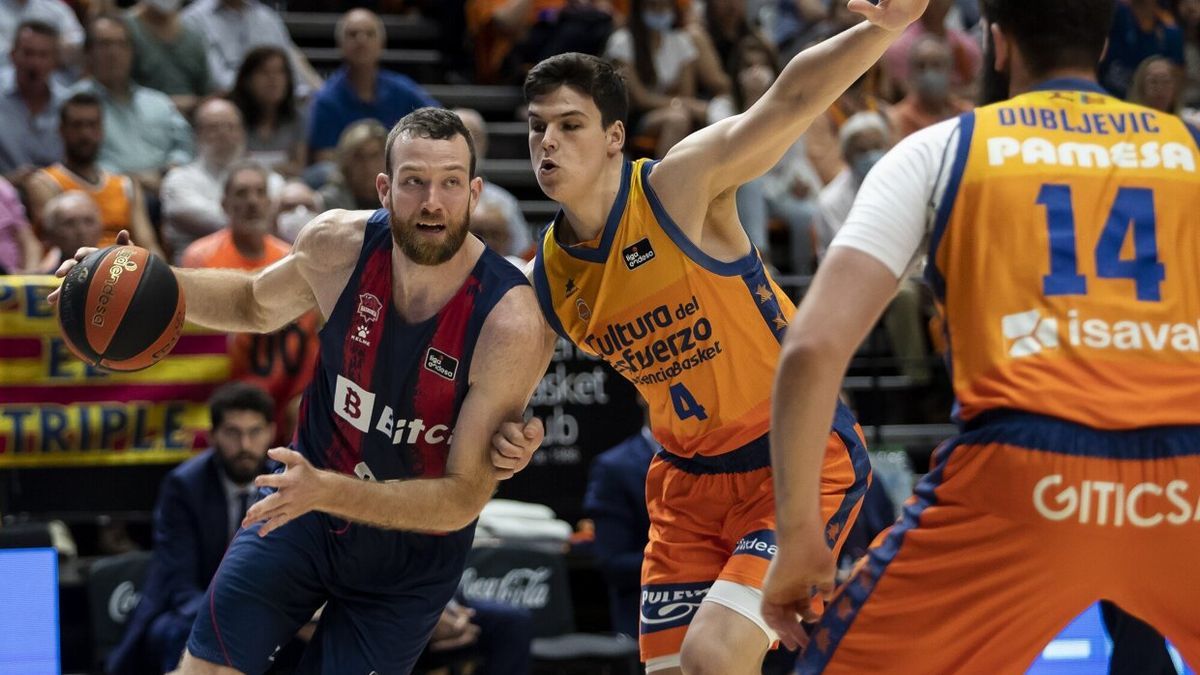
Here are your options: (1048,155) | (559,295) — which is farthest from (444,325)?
(1048,155)

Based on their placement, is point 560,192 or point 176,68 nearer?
point 560,192

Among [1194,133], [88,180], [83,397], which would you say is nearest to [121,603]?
[83,397]

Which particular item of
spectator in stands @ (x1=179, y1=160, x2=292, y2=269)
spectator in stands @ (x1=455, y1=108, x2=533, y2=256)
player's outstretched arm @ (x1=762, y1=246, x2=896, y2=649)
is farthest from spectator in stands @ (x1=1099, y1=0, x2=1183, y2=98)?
player's outstretched arm @ (x1=762, y1=246, x2=896, y2=649)

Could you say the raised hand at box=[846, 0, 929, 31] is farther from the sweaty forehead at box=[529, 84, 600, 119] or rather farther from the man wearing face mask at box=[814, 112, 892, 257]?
the man wearing face mask at box=[814, 112, 892, 257]

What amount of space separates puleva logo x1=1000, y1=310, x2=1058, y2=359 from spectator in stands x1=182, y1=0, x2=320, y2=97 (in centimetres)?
803

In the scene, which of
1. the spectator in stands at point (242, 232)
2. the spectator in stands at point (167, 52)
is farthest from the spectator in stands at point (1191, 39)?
the spectator in stands at point (242, 232)

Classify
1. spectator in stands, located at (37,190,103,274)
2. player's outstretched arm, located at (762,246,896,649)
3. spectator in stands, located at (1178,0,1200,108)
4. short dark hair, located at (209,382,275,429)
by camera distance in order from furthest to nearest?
spectator in stands, located at (1178,0,1200,108)
spectator in stands, located at (37,190,103,274)
short dark hair, located at (209,382,275,429)
player's outstretched arm, located at (762,246,896,649)

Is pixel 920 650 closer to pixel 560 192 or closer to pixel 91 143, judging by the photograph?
pixel 560 192

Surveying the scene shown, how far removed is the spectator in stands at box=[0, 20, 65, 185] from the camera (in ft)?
30.2

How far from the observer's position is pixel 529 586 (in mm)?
7922

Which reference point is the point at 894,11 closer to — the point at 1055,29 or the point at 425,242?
the point at 1055,29

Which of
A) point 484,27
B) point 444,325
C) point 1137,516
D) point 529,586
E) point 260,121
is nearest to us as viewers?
point 1137,516

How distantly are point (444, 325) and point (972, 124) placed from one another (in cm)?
208

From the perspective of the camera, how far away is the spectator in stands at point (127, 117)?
31.0ft
